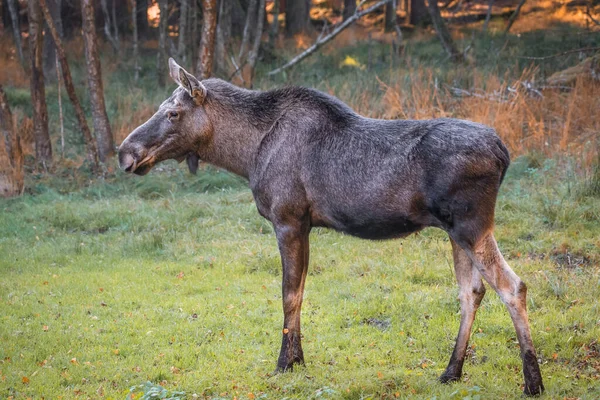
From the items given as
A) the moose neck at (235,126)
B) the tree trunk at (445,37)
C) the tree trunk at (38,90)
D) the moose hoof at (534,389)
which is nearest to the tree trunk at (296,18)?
the tree trunk at (445,37)

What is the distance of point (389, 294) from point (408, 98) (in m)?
9.12

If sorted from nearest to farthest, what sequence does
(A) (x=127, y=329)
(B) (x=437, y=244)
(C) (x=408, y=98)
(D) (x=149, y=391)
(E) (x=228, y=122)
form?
(D) (x=149, y=391) < (E) (x=228, y=122) < (A) (x=127, y=329) < (B) (x=437, y=244) < (C) (x=408, y=98)

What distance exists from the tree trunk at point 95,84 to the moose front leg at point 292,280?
10805 mm

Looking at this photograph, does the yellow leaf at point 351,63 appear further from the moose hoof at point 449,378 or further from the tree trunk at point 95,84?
the moose hoof at point 449,378

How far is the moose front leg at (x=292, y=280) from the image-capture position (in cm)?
657

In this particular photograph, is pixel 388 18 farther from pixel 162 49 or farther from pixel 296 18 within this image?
pixel 162 49

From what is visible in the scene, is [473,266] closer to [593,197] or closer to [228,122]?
[228,122]

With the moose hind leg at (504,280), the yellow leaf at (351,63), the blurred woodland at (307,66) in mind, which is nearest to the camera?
the moose hind leg at (504,280)

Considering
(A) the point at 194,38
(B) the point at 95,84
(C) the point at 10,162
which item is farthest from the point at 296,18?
(C) the point at 10,162

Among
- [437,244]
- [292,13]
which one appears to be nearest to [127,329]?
[437,244]

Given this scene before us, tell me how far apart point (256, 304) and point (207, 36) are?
25.4ft

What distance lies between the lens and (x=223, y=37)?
22484 mm

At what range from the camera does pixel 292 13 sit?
29.5 meters

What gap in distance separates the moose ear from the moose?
0.01 metres
